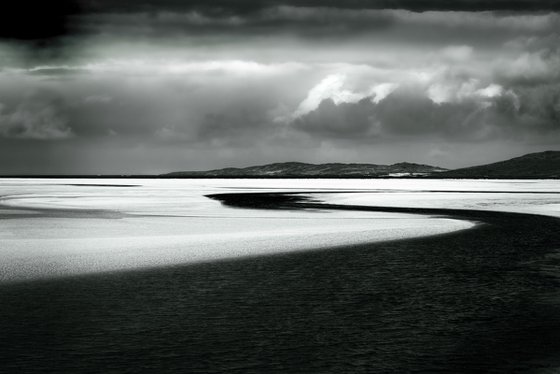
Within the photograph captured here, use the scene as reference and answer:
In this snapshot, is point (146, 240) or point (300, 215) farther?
point (300, 215)

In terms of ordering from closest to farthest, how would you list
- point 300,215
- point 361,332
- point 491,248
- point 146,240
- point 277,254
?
1. point 361,332
2. point 277,254
3. point 491,248
4. point 146,240
5. point 300,215

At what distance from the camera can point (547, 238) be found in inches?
1081

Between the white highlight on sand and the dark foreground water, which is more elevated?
the white highlight on sand

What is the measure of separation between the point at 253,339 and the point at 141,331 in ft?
6.13

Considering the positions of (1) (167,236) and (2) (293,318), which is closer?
(2) (293,318)

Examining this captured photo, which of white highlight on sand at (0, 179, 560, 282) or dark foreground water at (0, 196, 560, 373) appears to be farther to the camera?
white highlight on sand at (0, 179, 560, 282)

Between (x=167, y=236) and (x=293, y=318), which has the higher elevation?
(x=167, y=236)

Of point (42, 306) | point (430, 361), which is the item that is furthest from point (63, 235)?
point (430, 361)

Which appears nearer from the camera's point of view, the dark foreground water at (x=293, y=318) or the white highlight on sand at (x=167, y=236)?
the dark foreground water at (x=293, y=318)

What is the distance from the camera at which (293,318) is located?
499 inches

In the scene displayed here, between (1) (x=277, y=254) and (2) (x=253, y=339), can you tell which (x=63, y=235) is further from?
(2) (x=253, y=339)

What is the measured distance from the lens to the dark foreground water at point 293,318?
979 centimetres

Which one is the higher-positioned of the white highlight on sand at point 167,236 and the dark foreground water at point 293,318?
the white highlight on sand at point 167,236

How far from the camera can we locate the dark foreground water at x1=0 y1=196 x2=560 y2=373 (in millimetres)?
9789
